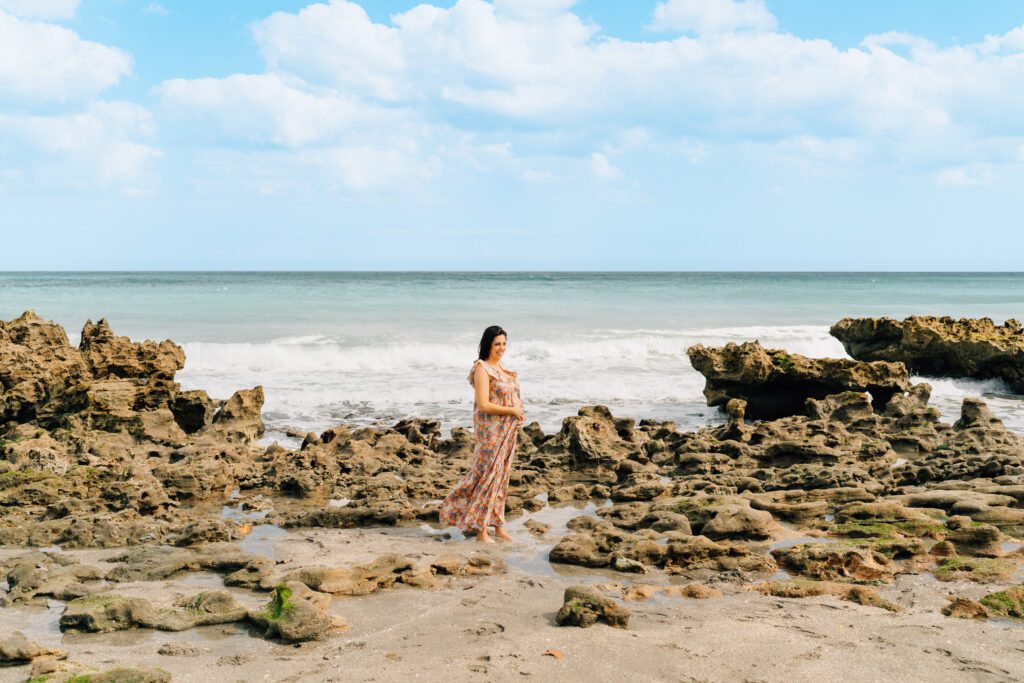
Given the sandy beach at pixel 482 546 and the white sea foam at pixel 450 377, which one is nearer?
the sandy beach at pixel 482 546

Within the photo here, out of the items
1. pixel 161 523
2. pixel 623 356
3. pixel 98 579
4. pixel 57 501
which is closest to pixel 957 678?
pixel 98 579

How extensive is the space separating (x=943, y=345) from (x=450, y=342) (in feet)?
46.2

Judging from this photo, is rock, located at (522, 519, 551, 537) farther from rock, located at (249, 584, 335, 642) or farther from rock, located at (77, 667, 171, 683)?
rock, located at (77, 667, 171, 683)

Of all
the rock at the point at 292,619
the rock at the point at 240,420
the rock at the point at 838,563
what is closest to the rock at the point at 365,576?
the rock at the point at 292,619

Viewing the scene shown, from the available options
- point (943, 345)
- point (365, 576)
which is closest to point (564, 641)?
point (365, 576)

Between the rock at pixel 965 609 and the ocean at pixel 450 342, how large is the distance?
26.0 ft

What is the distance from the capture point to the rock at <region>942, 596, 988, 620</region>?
504 centimetres

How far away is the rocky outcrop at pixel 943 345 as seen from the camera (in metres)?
16.5

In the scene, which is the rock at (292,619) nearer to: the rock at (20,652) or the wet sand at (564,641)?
the wet sand at (564,641)

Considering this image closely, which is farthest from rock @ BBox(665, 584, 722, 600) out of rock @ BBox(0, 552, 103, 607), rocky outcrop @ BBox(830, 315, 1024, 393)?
rocky outcrop @ BBox(830, 315, 1024, 393)

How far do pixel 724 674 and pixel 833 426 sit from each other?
824 cm

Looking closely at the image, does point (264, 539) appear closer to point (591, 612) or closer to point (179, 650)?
point (179, 650)

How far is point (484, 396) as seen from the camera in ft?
22.5

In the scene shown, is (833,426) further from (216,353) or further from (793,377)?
(216,353)
